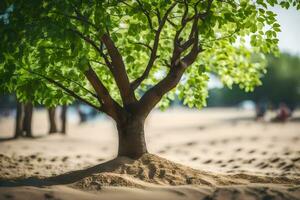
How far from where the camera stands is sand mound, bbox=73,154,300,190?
7707 mm

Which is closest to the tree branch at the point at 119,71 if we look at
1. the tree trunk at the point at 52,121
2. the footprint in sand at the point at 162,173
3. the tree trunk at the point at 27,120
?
the footprint in sand at the point at 162,173

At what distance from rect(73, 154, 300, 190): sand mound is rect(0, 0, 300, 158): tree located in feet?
2.00

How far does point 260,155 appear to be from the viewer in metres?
13.9

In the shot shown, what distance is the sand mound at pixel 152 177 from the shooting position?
771 centimetres

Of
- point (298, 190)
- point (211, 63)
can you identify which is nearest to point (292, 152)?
point (211, 63)

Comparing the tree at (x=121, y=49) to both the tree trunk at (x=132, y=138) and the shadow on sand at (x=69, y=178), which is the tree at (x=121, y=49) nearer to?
the tree trunk at (x=132, y=138)

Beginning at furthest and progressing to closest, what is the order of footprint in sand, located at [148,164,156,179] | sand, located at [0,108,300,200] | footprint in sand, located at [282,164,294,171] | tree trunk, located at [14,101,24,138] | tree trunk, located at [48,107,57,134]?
tree trunk, located at [48,107,57,134]
tree trunk, located at [14,101,24,138]
footprint in sand, located at [282,164,294,171]
footprint in sand, located at [148,164,156,179]
sand, located at [0,108,300,200]

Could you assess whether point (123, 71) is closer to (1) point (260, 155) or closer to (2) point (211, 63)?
(2) point (211, 63)

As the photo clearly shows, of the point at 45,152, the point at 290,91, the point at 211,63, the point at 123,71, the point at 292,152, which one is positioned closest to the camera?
the point at 123,71

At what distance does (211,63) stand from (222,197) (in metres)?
4.99

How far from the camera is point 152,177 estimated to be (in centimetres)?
832

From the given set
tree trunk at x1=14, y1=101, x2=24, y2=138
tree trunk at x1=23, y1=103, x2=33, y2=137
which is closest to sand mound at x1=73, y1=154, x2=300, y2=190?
tree trunk at x1=14, y1=101, x2=24, y2=138

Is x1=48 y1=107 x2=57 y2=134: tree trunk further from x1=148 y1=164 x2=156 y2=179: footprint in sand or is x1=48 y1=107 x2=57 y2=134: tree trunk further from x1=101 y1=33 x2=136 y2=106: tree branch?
x1=148 y1=164 x2=156 y2=179: footprint in sand

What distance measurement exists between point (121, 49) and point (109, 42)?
519 millimetres
